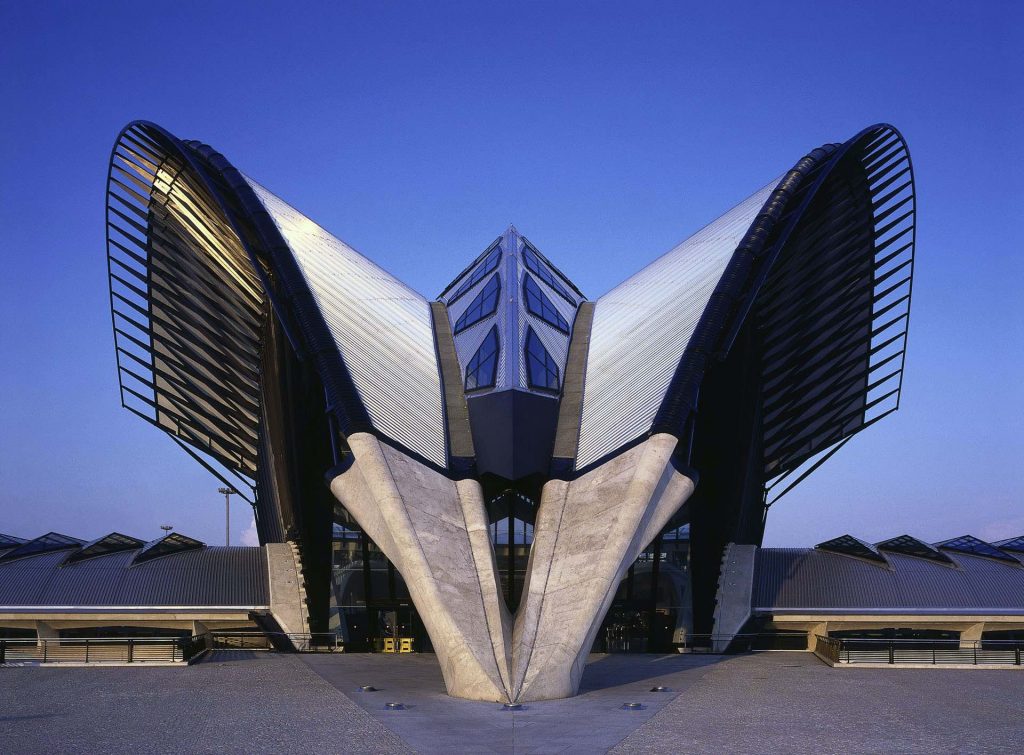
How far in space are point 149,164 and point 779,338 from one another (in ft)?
81.1

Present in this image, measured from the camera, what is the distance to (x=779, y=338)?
1638 inches

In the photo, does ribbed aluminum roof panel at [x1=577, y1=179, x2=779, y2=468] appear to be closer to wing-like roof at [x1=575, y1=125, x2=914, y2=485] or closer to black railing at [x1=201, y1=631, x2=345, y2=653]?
wing-like roof at [x1=575, y1=125, x2=914, y2=485]

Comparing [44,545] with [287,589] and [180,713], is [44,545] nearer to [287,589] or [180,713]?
[287,589]

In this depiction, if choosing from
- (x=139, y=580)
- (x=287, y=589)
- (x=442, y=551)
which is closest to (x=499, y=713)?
(x=442, y=551)

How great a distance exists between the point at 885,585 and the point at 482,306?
1953 centimetres

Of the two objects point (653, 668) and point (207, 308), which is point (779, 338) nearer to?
point (653, 668)

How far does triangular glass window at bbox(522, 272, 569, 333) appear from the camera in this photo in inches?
1653

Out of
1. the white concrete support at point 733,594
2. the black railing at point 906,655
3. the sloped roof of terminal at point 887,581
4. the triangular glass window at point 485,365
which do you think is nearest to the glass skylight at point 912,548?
the sloped roof of terminal at point 887,581

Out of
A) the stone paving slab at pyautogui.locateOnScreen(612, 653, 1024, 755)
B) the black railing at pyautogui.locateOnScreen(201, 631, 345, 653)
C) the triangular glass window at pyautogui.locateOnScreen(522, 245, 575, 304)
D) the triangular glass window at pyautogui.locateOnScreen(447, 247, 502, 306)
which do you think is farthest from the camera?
the triangular glass window at pyautogui.locateOnScreen(447, 247, 502, 306)

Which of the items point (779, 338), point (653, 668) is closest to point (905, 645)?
point (653, 668)

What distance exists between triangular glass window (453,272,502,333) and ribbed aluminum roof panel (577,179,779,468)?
416cm

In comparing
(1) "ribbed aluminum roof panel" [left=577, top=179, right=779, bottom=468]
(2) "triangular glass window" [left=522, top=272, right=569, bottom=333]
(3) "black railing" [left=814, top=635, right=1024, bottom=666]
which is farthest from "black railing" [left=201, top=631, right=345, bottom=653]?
(3) "black railing" [left=814, top=635, right=1024, bottom=666]

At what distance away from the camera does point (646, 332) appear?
38656 mm

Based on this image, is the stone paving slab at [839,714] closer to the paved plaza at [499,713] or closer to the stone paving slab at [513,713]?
the paved plaza at [499,713]
